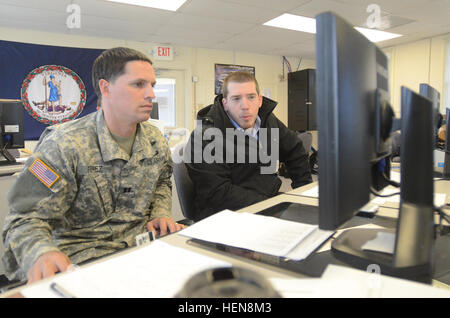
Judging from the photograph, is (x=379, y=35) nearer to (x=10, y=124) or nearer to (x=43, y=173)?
(x=10, y=124)

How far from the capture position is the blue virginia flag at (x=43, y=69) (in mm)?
4449

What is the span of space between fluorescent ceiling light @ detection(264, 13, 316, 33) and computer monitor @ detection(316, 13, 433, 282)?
12.8ft

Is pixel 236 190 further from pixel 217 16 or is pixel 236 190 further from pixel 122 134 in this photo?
pixel 217 16

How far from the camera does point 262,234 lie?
0.73 m

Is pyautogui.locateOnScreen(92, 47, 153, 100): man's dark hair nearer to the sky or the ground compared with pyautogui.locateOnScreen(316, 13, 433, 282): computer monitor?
nearer to the sky

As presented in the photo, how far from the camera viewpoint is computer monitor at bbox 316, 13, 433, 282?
48 centimetres

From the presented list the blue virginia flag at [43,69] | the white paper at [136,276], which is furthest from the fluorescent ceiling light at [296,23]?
the white paper at [136,276]

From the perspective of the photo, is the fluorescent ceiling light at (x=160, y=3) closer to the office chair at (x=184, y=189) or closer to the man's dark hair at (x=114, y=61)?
the man's dark hair at (x=114, y=61)

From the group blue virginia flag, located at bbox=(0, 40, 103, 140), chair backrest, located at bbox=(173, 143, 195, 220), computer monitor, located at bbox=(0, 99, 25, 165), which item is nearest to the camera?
chair backrest, located at bbox=(173, 143, 195, 220)

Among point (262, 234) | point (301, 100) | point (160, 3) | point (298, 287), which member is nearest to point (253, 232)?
point (262, 234)

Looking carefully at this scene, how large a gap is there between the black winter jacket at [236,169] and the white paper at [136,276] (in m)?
0.73

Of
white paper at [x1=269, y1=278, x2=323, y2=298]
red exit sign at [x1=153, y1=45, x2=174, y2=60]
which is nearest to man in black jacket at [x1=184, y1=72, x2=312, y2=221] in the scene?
white paper at [x1=269, y1=278, x2=323, y2=298]
